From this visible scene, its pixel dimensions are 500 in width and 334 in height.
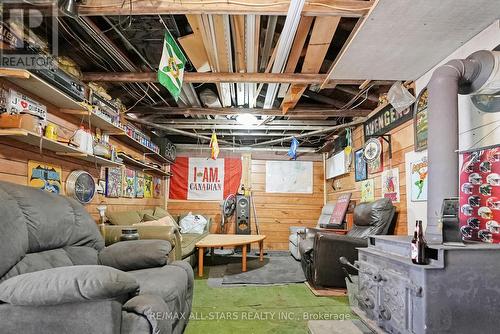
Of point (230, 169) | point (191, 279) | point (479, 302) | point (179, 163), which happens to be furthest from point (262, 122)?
point (479, 302)

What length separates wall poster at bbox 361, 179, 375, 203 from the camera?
3996 millimetres

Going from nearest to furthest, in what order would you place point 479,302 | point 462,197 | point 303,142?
point 479,302, point 462,197, point 303,142

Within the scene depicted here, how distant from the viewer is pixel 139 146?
4398 millimetres

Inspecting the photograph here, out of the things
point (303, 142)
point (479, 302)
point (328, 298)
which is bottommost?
point (328, 298)

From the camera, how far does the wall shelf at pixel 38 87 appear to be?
6.16 feet

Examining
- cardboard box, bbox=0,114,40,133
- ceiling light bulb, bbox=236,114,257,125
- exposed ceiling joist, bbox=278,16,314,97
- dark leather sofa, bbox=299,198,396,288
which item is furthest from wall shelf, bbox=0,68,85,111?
dark leather sofa, bbox=299,198,396,288

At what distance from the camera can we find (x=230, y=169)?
646 centimetres

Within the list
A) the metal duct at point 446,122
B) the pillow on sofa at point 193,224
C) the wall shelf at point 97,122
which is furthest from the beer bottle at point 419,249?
the pillow on sofa at point 193,224

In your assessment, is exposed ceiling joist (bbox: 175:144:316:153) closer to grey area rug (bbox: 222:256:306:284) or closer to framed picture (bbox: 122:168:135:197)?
framed picture (bbox: 122:168:135:197)

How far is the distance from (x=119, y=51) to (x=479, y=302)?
3.07 metres

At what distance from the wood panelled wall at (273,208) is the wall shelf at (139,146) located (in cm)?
130

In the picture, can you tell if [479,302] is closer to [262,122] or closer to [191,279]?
[191,279]

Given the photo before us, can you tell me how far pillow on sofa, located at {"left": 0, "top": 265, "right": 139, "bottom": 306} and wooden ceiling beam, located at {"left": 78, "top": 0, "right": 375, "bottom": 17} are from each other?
166 cm

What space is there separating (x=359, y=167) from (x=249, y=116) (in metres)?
1.80
